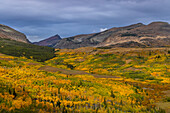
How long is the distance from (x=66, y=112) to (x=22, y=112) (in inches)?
147

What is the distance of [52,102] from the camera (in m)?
15.6

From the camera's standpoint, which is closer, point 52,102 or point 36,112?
point 36,112

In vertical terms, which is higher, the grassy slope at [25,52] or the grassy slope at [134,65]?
the grassy slope at [25,52]

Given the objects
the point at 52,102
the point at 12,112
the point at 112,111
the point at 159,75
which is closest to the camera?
the point at 12,112

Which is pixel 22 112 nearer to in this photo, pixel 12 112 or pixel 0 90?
pixel 12 112

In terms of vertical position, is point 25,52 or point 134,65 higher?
point 25,52

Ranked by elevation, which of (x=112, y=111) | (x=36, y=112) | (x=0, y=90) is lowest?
(x=112, y=111)

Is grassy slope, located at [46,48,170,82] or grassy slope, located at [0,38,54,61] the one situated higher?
grassy slope, located at [0,38,54,61]

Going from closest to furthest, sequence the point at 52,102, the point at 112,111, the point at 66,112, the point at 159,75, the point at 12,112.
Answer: the point at 12,112 < the point at 66,112 < the point at 112,111 < the point at 52,102 < the point at 159,75

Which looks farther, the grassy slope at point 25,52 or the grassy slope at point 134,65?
the grassy slope at point 25,52

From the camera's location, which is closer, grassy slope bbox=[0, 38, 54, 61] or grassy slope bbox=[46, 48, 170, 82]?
grassy slope bbox=[46, 48, 170, 82]

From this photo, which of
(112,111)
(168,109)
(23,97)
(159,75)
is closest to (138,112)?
(112,111)

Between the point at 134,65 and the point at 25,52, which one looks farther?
the point at 25,52

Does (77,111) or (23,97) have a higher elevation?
(23,97)
